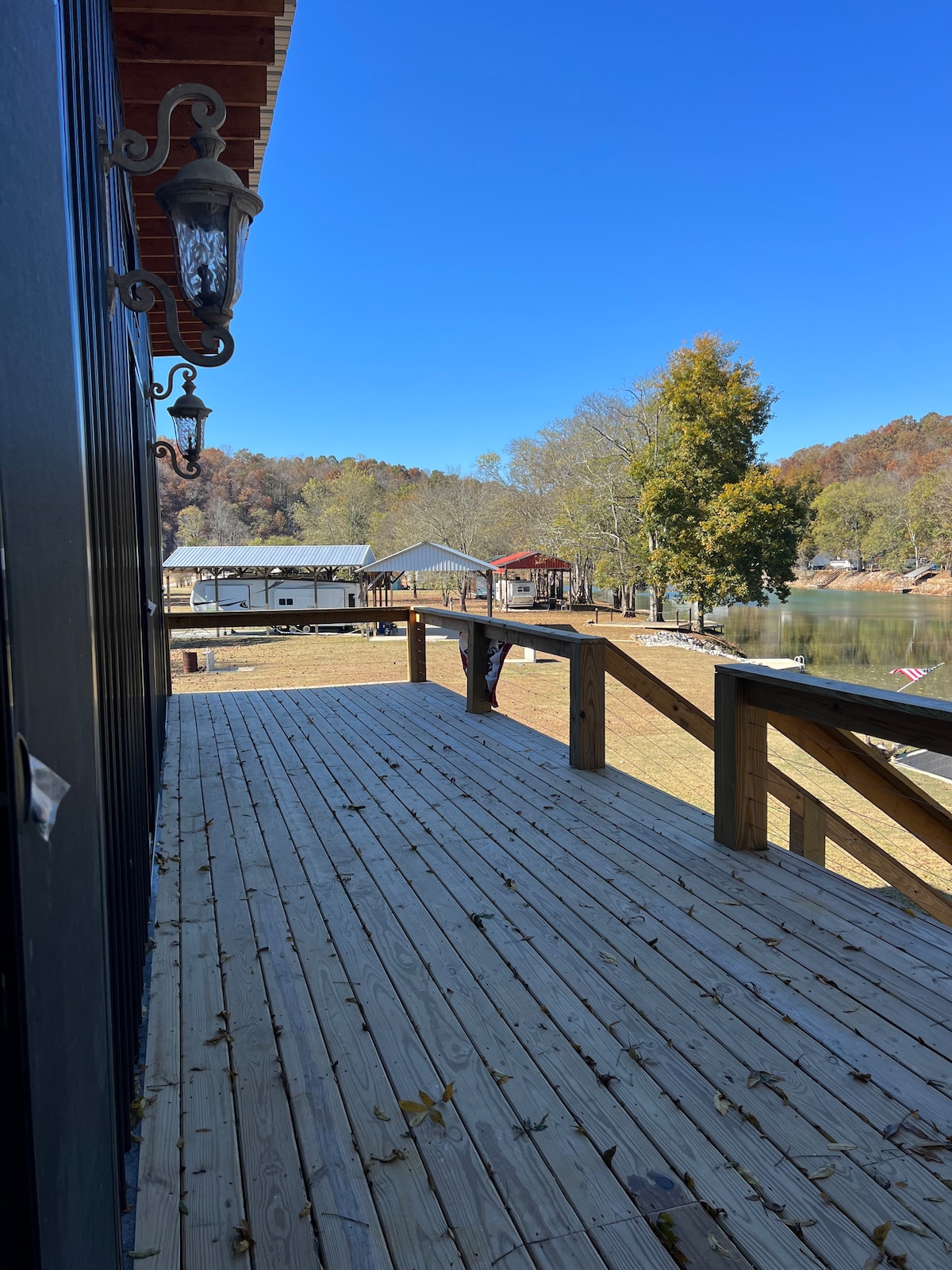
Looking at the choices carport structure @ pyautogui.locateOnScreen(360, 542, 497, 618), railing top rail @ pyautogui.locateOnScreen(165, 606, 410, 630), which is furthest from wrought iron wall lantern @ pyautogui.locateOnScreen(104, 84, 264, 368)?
carport structure @ pyautogui.locateOnScreen(360, 542, 497, 618)

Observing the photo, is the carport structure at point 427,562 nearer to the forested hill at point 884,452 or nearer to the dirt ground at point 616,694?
the dirt ground at point 616,694

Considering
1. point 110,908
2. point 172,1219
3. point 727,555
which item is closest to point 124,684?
point 110,908

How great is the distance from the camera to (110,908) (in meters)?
1.50

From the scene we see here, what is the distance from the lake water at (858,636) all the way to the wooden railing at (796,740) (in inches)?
577

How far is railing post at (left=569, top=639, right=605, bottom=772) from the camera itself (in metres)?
4.32

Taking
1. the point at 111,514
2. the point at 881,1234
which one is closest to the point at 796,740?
the point at 881,1234

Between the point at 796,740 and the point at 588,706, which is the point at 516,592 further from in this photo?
the point at 796,740

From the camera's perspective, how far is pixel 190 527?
6412 cm

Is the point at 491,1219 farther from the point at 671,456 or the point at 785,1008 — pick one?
the point at 671,456

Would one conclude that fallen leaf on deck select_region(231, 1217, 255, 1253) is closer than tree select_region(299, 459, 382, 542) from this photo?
Yes

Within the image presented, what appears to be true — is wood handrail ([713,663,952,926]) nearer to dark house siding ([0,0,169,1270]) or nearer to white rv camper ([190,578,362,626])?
dark house siding ([0,0,169,1270])

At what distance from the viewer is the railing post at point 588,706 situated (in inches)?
170

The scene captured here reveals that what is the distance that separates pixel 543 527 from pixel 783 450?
84142mm

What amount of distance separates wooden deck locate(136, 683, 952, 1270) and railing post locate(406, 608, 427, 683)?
14.2 ft
